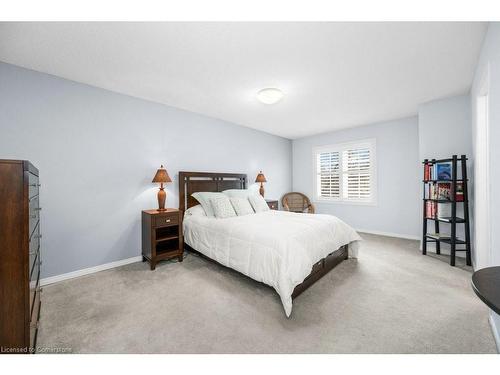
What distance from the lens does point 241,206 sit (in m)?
3.37

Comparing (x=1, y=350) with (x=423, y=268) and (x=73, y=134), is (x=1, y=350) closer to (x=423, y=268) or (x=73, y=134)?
(x=73, y=134)

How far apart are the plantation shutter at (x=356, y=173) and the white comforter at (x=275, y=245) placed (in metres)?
2.14

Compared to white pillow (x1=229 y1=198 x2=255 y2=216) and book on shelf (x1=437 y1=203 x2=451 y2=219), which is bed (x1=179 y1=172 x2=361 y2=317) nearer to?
white pillow (x1=229 y1=198 x2=255 y2=216)

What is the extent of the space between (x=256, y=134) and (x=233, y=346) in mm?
4208

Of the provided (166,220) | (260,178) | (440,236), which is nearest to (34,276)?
(166,220)

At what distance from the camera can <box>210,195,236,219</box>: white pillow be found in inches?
122

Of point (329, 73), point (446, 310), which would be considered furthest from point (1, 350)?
point (329, 73)

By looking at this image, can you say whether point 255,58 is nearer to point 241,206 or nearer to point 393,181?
point 241,206

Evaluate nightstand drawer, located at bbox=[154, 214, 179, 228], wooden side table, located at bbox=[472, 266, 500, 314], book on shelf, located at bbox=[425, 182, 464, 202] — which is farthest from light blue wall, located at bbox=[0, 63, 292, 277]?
book on shelf, located at bbox=[425, 182, 464, 202]

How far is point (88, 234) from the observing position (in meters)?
2.67

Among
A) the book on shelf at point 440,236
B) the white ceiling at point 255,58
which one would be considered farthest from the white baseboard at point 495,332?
the white ceiling at point 255,58

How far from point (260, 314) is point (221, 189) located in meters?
2.62
